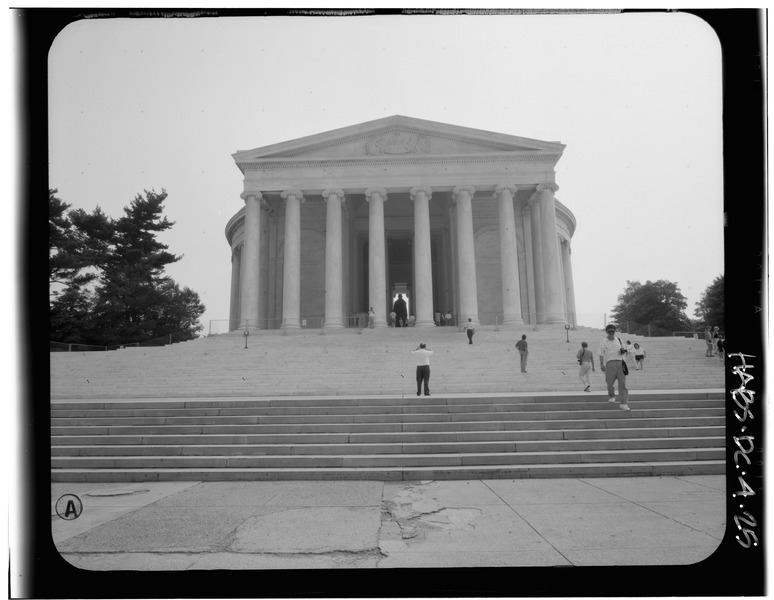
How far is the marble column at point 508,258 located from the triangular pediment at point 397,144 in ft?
11.5

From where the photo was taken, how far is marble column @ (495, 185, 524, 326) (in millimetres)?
41281

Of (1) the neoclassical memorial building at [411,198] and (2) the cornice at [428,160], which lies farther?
(2) the cornice at [428,160]

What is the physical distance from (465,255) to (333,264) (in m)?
10.1

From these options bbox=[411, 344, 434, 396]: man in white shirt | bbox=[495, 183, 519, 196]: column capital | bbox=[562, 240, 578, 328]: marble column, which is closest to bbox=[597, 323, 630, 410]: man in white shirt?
bbox=[411, 344, 434, 396]: man in white shirt

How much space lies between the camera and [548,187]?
142ft

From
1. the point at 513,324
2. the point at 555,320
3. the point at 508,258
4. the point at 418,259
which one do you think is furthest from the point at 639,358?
the point at 418,259

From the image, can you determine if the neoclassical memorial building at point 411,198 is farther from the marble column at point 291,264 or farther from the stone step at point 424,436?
the stone step at point 424,436

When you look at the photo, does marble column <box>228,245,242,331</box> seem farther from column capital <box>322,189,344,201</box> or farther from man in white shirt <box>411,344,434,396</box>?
man in white shirt <box>411,344,434,396</box>

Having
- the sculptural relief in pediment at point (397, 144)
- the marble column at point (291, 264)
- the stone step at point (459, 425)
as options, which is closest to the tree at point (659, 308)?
the sculptural relief in pediment at point (397, 144)

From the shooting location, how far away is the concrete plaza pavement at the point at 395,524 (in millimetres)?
5336

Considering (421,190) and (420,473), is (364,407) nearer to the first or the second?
(420,473)

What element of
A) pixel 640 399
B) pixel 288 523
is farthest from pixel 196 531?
pixel 640 399

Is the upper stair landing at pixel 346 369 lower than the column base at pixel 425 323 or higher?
lower

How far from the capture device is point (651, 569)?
3.79 metres
